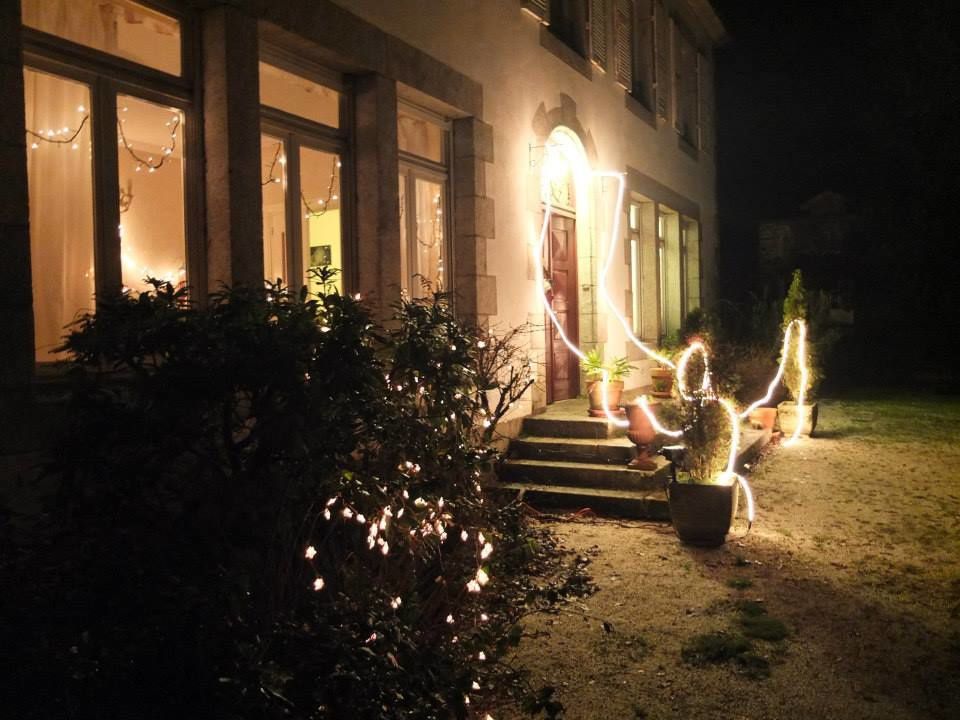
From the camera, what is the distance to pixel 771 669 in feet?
12.1

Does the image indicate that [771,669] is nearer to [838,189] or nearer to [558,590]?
[558,590]

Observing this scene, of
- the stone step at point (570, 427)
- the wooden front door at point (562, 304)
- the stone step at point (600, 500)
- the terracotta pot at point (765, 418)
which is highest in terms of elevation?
the wooden front door at point (562, 304)

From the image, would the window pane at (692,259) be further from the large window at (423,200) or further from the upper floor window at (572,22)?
the large window at (423,200)

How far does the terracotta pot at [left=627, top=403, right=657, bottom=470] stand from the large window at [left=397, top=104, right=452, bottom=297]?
1876 millimetres

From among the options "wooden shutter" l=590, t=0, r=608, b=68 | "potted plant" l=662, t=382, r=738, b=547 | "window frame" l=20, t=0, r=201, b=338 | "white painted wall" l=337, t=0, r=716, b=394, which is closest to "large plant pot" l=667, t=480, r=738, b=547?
"potted plant" l=662, t=382, r=738, b=547

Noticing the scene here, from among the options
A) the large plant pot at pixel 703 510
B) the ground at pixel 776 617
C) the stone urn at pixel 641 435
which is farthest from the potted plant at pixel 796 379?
the large plant pot at pixel 703 510

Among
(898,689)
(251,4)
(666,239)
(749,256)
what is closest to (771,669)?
(898,689)

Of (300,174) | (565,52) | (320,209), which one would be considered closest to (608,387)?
(320,209)

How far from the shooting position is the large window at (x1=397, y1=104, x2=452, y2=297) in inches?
267

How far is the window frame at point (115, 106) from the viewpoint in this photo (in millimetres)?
4098

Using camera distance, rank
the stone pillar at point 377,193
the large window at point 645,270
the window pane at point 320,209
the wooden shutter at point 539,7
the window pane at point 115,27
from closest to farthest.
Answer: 1. the window pane at point 115,27
2. the window pane at point 320,209
3. the stone pillar at point 377,193
4. the wooden shutter at point 539,7
5. the large window at point 645,270

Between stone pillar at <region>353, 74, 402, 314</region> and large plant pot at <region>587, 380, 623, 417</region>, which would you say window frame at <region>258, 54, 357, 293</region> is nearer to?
stone pillar at <region>353, 74, 402, 314</region>

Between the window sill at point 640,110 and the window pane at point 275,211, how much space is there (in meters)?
6.52

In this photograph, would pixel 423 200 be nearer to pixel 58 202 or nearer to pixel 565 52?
pixel 565 52
